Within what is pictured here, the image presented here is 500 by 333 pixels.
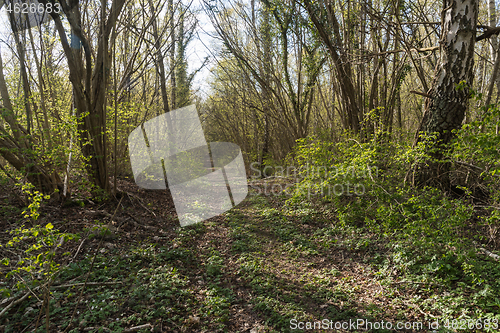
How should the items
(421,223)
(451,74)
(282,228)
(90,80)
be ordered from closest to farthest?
(421,223)
(451,74)
(90,80)
(282,228)

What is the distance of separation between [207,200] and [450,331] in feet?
20.4

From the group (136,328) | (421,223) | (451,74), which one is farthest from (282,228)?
(451,74)

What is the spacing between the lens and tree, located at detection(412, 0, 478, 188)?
3.54 meters

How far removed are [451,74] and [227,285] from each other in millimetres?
4155

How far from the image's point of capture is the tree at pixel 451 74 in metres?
3.54

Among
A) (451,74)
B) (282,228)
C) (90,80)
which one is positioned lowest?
(282,228)

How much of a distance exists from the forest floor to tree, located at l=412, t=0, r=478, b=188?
170 centimetres

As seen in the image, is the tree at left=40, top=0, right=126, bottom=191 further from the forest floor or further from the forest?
the forest floor

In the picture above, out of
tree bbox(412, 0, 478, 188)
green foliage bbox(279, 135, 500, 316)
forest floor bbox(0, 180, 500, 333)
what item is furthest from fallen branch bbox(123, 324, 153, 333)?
tree bbox(412, 0, 478, 188)

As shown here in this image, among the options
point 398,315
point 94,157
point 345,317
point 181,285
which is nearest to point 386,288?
point 398,315

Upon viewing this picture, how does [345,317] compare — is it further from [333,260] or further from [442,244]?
[442,244]

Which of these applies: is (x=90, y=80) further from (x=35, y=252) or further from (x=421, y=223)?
(x=421, y=223)

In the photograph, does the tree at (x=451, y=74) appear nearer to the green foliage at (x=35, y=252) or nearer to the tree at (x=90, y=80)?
the green foliage at (x=35, y=252)

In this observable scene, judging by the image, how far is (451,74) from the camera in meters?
3.65
